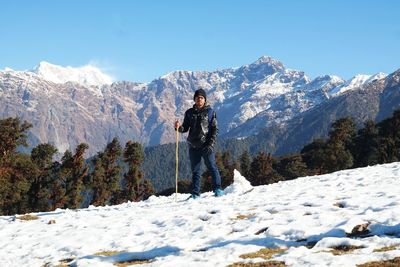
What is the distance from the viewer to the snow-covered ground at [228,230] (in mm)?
11367

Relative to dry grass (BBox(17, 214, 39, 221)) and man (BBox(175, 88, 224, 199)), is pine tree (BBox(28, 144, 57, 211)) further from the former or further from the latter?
man (BBox(175, 88, 224, 199))

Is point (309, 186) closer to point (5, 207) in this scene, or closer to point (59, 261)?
point (59, 261)

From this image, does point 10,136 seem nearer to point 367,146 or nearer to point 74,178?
point 74,178

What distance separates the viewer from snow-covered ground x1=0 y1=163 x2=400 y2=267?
1137 centimetres

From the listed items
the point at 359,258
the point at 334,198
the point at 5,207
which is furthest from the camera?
the point at 5,207

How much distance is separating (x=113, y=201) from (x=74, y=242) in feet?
270

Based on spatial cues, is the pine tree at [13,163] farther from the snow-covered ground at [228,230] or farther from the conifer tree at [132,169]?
the snow-covered ground at [228,230]

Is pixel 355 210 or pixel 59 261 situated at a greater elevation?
pixel 355 210

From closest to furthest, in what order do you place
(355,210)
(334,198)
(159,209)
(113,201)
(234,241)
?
(234,241) < (355,210) < (334,198) < (159,209) < (113,201)

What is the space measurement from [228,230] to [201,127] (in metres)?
6.89

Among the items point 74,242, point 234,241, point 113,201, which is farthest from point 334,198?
point 113,201

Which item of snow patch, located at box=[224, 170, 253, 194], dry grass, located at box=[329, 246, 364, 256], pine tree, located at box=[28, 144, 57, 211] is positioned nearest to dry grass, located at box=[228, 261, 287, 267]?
dry grass, located at box=[329, 246, 364, 256]

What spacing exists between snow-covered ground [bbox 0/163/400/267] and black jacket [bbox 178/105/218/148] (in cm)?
238

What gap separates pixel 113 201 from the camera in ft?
313
